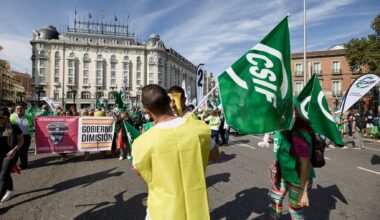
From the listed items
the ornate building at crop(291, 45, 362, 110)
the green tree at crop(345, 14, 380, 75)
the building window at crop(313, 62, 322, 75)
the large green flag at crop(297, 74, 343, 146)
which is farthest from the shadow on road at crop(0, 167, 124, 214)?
the building window at crop(313, 62, 322, 75)

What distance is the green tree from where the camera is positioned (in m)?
24.6

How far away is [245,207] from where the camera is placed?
13.1 ft

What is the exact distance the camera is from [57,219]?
3.64 meters

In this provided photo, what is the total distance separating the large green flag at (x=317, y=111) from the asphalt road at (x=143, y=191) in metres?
1.37

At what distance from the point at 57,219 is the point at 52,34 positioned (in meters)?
92.9

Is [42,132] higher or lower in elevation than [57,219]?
higher

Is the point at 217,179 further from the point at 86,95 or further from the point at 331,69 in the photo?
the point at 86,95

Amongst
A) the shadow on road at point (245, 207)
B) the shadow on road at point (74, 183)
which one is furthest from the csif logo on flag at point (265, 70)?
the shadow on road at point (74, 183)

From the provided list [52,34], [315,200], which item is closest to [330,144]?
[315,200]

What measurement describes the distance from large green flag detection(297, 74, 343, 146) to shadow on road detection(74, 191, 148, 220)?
287cm

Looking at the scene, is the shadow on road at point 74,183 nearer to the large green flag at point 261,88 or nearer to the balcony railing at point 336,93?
the large green flag at point 261,88

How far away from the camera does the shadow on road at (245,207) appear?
3.68 metres

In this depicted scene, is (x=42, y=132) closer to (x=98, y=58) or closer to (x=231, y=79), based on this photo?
(x=231, y=79)

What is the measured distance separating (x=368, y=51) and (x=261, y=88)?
98.0 ft
